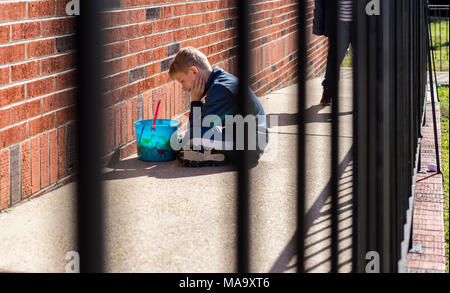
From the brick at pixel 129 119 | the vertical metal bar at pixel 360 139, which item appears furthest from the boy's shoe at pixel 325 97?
the vertical metal bar at pixel 360 139

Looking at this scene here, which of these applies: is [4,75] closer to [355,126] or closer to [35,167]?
[35,167]

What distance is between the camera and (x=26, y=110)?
3719mm

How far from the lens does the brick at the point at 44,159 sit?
386 cm

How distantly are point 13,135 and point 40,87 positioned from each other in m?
0.37

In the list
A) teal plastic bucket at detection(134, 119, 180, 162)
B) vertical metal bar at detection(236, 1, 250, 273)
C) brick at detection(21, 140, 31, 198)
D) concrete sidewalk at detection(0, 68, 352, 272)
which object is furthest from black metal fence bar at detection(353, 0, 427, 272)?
teal plastic bucket at detection(134, 119, 180, 162)

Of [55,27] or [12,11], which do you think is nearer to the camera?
[12,11]

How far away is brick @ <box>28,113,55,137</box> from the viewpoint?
3764 mm

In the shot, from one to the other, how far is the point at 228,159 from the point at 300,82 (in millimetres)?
3594

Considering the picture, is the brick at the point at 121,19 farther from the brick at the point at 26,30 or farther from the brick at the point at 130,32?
the brick at the point at 26,30

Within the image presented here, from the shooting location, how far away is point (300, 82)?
1.16 metres

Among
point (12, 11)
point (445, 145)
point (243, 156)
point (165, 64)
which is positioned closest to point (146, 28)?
point (165, 64)

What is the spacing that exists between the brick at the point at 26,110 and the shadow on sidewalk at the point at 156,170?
676 mm
